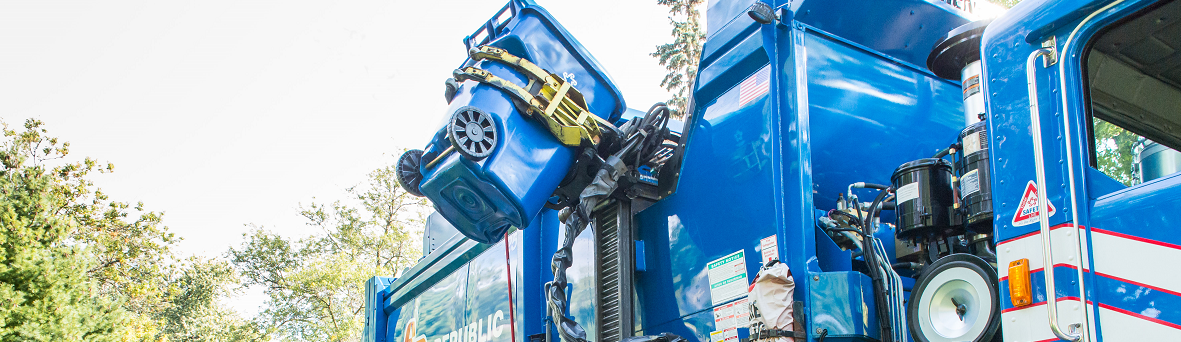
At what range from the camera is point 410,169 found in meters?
3.53

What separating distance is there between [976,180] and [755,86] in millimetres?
907

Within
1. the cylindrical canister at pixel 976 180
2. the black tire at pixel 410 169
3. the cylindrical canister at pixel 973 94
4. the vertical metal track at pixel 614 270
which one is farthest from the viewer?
the black tire at pixel 410 169

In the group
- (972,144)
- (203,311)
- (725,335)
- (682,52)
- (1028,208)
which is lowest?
(725,335)

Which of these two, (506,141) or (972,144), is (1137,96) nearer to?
(972,144)

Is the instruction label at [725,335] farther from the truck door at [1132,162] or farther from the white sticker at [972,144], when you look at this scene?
the truck door at [1132,162]

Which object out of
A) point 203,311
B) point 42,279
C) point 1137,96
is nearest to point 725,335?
point 1137,96

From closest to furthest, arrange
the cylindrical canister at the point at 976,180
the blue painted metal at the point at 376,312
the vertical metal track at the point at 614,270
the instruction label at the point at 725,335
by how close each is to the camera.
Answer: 1. the cylindrical canister at the point at 976,180
2. the instruction label at the point at 725,335
3. the vertical metal track at the point at 614,270
4. the blue painted metal at the point at 376,312

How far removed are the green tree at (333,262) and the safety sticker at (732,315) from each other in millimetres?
21319

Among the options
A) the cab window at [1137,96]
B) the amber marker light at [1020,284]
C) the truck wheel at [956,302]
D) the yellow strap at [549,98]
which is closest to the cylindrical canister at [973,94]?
the cab window at [1137,96]

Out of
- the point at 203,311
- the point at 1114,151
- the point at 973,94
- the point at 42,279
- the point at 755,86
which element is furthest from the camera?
the point at 203,311

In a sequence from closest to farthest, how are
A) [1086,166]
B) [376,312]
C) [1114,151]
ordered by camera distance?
[1086,166]
[1114,151]
[376,312]

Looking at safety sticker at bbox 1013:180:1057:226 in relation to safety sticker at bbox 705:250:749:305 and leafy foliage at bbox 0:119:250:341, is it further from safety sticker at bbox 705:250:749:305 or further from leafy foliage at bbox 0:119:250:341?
leafy foliage at bbox 0:119:250:341

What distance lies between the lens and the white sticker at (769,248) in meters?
2.64

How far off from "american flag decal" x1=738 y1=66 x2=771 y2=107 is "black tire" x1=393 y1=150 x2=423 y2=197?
53.7 inches
